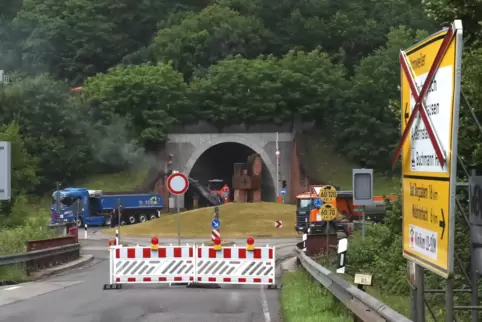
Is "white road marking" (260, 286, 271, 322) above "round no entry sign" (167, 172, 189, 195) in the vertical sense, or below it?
below

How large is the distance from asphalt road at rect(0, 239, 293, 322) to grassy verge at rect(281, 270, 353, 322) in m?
0.27

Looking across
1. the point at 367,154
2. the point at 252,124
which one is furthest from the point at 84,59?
the point at 367,154

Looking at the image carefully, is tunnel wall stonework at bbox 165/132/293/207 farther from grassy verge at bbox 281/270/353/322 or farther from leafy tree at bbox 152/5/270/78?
grassy verge at bbox 281/270/353/322

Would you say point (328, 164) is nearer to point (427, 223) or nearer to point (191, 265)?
point (191, 265)

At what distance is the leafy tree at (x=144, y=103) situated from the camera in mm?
78875

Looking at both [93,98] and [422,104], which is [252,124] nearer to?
[93,98]

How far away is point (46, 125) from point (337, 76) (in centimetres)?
2944

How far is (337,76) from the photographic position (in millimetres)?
83312

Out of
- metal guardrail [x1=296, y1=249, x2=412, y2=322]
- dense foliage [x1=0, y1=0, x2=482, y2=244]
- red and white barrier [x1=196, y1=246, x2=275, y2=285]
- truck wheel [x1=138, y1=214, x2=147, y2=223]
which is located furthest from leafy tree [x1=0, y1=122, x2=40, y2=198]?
metal guardrail [x1=296, y1=249, x2=412, y2=322]

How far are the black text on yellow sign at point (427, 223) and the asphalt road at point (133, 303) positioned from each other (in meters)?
6.60

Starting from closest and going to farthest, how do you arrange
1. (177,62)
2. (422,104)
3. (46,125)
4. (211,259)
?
(422,104)
(211,259)
(46,125)
(177,62)

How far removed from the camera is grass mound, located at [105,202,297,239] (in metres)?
53.0

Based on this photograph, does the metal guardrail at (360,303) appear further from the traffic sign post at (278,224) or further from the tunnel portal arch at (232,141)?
the tunnel portal arch at (232,141)

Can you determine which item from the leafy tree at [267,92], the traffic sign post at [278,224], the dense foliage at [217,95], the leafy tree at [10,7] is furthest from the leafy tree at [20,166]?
the leafy tree at [10,7]
